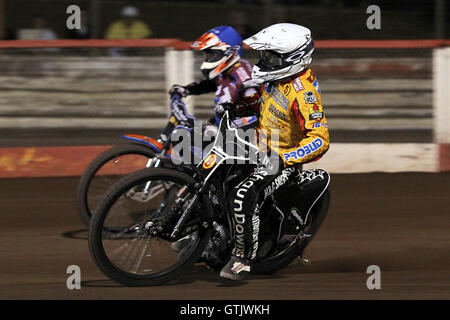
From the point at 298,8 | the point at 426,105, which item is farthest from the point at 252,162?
the point at 298,8

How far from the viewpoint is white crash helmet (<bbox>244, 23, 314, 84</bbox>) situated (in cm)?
547

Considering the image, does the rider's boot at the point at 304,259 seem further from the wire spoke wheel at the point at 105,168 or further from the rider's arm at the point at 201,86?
the rider's arm at the point at 201,86

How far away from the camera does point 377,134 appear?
9.79m

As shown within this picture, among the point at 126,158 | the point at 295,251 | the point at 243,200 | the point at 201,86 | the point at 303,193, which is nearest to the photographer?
the point at 243,200

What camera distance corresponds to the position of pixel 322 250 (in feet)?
21.7

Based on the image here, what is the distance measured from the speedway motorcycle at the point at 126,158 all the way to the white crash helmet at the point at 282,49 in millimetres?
1327

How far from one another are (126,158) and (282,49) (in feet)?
6.26

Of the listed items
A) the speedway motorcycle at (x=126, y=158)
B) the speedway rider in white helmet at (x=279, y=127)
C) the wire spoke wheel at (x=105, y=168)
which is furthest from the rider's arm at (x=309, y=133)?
the wire spoke wheel at (x=105, y=168)

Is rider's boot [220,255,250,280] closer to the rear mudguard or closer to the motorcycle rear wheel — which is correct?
the motorcycle rear wheel

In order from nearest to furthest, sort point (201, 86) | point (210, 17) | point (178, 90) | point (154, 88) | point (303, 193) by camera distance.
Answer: point (303, 193) → point (178, 90) → point (201, 86) → point (154, 88) → point (210, 17)

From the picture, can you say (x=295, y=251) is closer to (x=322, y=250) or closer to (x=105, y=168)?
(x=322, y=250)

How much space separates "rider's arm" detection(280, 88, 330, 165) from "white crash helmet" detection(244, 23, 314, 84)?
207mm

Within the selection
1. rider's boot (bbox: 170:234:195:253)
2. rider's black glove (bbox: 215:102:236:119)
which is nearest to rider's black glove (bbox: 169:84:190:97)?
rider's black glove (bbox: 215:102:236:119)

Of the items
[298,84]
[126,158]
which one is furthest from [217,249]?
[126,158]
